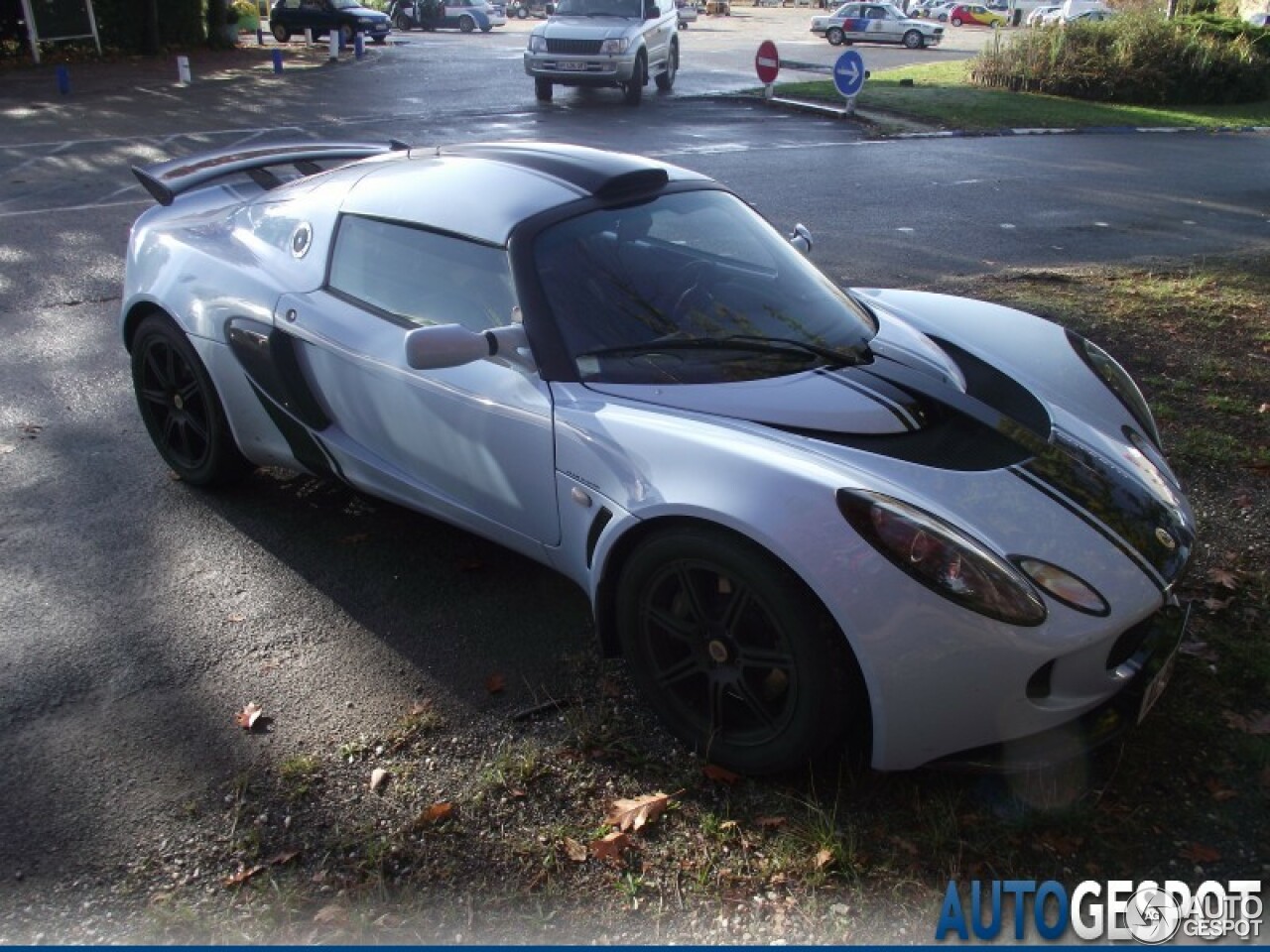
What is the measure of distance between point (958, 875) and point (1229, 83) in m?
26.3

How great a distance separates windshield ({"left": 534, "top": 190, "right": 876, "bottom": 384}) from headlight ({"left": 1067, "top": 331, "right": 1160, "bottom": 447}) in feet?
2.80

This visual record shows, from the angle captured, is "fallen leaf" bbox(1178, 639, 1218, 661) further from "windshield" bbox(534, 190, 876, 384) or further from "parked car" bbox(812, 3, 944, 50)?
"parked car" bbox(812, 3, 944, 50)

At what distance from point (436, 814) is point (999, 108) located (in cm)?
1991

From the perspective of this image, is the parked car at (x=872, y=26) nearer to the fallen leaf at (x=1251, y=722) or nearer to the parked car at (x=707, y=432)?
the parked car at (x=707, y=432)

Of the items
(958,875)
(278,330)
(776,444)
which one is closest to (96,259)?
(278,330)

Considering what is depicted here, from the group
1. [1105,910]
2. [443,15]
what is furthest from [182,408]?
[443,15]

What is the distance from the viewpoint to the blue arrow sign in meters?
18.7

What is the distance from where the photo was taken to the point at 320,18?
105 feet

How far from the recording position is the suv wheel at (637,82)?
19859mm

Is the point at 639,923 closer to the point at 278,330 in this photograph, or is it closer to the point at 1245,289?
the point at 278,330

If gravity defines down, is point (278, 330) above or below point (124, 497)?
above

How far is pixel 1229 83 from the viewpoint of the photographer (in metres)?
24.1

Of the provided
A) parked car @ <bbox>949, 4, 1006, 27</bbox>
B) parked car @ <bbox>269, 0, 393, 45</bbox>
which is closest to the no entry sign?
parked car @ <bbox>269, 0, 393, 45</bbox>

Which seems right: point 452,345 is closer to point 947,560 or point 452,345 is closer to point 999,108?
point 947,560
